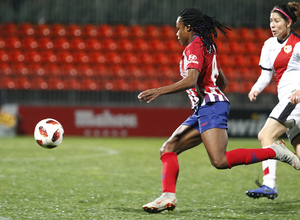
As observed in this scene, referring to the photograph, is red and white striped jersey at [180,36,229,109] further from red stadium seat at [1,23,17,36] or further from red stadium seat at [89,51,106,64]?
red stadium seat at [1,23,17,36]

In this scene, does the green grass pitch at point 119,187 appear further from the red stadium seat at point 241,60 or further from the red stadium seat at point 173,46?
the red stadium seat at point 241,60

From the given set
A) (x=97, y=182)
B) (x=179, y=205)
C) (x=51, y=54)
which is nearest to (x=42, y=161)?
(x=97, y=182)

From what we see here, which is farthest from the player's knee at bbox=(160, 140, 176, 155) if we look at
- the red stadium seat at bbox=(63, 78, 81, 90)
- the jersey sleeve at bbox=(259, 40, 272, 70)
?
the red stadium seat at bbox=(63, 78, 81, 90)

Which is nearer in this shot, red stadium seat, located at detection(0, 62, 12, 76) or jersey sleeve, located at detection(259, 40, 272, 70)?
jersey sleeve, located at detection(259, 40, 272, 70)

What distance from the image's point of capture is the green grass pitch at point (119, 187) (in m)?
4.69

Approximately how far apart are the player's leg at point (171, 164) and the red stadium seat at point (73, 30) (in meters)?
13.1

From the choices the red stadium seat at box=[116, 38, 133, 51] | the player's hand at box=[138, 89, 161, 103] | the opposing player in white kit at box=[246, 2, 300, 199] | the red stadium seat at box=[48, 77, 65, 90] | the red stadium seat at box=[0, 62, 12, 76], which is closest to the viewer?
the player's hand at box=[138, 89, 161, 103]

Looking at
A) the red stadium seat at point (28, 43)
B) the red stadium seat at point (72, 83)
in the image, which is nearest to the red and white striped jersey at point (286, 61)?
the red stadium seat at point (72, 83)

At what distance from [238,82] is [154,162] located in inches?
254

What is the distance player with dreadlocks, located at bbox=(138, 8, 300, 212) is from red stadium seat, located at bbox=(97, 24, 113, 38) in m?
13.0

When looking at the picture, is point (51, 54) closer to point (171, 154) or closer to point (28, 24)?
point (28, 24)

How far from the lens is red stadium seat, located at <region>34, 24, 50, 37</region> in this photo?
685 inches

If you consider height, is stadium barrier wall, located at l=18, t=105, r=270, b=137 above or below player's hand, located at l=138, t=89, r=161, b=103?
below

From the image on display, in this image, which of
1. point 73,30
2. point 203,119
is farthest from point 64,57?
point 203,119
